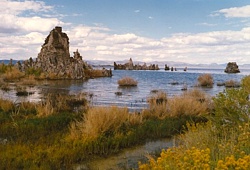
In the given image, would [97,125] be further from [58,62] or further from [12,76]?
[58,62]

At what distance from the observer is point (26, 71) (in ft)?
173

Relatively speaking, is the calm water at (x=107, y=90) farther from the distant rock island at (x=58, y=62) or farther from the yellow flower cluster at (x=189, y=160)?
the yellow flower cluster at (x=189, y=160)

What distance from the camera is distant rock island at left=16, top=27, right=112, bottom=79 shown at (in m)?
53.5

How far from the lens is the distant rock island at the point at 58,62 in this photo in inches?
2108

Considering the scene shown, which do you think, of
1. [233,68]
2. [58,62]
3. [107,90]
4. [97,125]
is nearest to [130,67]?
[233,68]

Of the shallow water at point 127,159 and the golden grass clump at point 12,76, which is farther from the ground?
the golden grass clump at point 12,76

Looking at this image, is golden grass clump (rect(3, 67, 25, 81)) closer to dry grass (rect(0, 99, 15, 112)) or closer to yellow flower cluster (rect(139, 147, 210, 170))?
dry grass (rect(0, 99, 15, 112))

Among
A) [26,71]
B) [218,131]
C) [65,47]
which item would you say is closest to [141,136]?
[218,131]

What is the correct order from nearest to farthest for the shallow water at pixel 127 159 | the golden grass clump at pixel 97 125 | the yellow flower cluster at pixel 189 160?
the yellow flower cluster at pixel 189 160, the shallow water at pixel 127 159, the golden grass clump at pixel 97 125

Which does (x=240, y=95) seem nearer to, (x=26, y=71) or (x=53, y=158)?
(x=53, y=158)

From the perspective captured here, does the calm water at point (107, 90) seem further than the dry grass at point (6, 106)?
Yes

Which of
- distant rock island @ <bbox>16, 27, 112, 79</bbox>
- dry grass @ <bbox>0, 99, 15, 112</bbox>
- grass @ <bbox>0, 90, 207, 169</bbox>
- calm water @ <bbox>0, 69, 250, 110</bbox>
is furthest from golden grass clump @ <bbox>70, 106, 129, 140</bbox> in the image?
distant rock island @ <bbox>16, 27, 112, 79</bbox>

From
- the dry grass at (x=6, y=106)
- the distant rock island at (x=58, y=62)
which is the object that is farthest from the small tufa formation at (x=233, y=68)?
the dry grass at (x=6, y=106)

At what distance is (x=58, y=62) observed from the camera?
5941cm
